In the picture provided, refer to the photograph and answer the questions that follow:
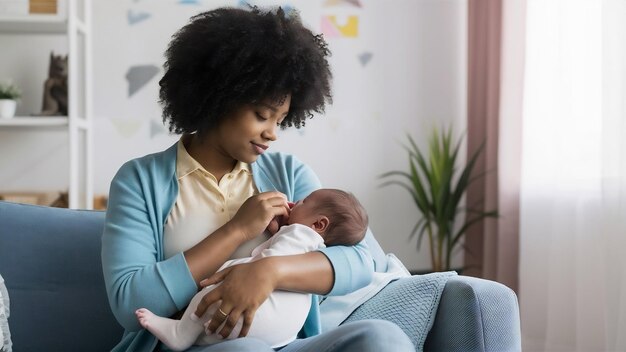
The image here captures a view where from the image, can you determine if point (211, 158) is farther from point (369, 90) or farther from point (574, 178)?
point (369, 90)

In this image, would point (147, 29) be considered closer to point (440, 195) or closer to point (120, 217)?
point (440, 195)

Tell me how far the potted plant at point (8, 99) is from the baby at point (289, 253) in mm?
2161

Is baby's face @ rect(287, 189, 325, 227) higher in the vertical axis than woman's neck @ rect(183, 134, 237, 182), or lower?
lower

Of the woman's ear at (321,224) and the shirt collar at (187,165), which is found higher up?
the shirt collar at (187,165)

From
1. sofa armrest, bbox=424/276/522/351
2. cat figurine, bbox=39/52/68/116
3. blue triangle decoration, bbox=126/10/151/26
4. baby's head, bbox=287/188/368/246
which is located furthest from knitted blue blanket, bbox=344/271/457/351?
blue triangle decoration, bbox=126/10/151/26

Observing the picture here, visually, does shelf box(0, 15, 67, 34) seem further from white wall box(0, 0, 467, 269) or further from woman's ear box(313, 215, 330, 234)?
woman's ear box(313, 215, 330, 234)

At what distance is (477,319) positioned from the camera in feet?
5.33

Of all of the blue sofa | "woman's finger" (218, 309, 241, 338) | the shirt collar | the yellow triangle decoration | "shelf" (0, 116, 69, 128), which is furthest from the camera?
the yellow triangle decoration

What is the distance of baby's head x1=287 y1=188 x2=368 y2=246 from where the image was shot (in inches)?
65.4

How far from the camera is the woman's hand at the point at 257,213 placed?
159 centimetres

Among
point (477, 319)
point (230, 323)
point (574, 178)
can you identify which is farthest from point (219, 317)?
point (574, 178)

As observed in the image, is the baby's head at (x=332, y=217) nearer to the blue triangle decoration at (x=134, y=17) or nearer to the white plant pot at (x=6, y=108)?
the white plant pot at (x=6, y=108)

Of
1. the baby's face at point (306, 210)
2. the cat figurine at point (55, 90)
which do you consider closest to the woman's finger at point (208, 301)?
the baby's face at point (306, 210)

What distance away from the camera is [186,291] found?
1550 mm
